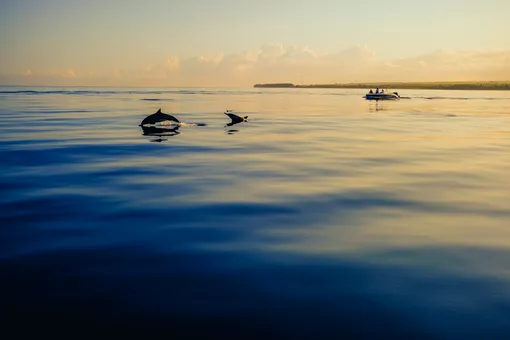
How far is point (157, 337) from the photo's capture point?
483 cm

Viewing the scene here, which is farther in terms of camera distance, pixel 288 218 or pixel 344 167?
pixel 344 167

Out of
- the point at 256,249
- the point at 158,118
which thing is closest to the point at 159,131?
the point at 158,118

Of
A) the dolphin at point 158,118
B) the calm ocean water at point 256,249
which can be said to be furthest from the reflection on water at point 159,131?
the calm ocean water at point 256,249

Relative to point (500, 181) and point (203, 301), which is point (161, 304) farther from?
point (500, 181)

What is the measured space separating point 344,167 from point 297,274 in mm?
10369

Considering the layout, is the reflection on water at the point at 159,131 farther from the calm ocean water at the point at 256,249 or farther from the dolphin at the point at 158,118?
the calm ocean water at the point at 256,249

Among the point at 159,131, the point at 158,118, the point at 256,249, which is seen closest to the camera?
the point at 256,249

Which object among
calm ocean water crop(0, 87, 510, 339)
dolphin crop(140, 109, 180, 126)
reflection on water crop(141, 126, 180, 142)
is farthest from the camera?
dolphin crop(140, 109, 180, 126)

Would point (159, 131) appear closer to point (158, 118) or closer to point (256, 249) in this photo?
point (158, 118)

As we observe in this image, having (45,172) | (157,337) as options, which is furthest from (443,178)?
(45,172)

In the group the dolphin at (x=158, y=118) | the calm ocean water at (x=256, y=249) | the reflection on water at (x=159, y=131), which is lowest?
the calm ocean water at (x=256, y=249)

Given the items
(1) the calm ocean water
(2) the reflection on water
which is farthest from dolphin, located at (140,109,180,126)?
(1) the calm ocean water

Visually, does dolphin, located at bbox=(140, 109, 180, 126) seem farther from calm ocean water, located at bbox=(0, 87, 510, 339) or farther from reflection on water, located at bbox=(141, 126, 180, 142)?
calm ocean water, located at bbox=(0, 87, 510, 339)

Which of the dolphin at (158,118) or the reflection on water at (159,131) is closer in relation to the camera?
the reflection on water at (159,131)
